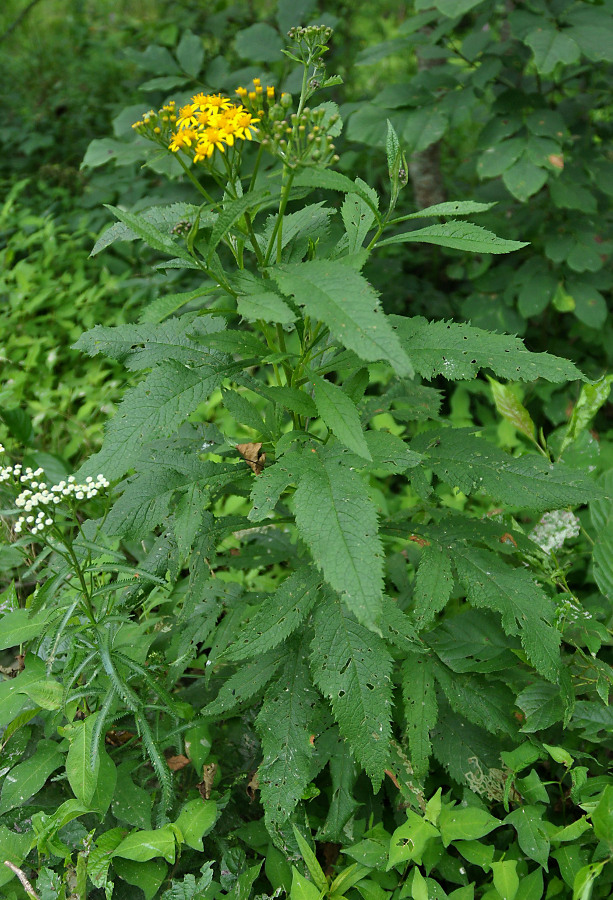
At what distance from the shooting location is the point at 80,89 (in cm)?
520

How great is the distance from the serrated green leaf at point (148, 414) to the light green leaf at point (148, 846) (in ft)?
2.45

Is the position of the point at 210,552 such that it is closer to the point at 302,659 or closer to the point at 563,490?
the point at 302,659

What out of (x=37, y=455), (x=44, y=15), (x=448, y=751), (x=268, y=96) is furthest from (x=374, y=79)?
(x=448, y=751)

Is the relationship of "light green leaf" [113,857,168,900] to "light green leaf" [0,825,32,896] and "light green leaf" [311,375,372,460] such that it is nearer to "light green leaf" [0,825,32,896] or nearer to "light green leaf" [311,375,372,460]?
"light green leaf" [0,825,32,896]

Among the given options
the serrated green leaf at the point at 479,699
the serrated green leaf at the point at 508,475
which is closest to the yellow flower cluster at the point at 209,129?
the serrated green leaf at the point at 508,475

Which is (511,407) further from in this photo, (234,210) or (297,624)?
(234,210)

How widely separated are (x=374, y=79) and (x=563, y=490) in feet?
19.6

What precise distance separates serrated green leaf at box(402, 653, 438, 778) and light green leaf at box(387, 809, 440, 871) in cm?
11

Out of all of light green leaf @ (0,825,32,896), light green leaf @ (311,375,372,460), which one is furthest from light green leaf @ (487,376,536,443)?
light green leaf @ (0,825,32,896)

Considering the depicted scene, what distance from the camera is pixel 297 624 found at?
4.47 ft

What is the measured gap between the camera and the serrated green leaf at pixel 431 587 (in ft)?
4.53

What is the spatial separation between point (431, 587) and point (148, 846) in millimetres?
768

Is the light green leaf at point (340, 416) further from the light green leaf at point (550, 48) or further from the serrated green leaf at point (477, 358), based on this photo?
the light green leaf at point (550, 48)

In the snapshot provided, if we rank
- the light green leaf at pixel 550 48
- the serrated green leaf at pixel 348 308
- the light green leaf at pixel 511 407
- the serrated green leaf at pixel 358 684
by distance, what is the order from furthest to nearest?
the light green leaf at pixel 550 48 < the light green leaf at pixel 511 407 < the serrated green leaf at pixel 358 684 < the serrated green leaf at pixel 348 308
